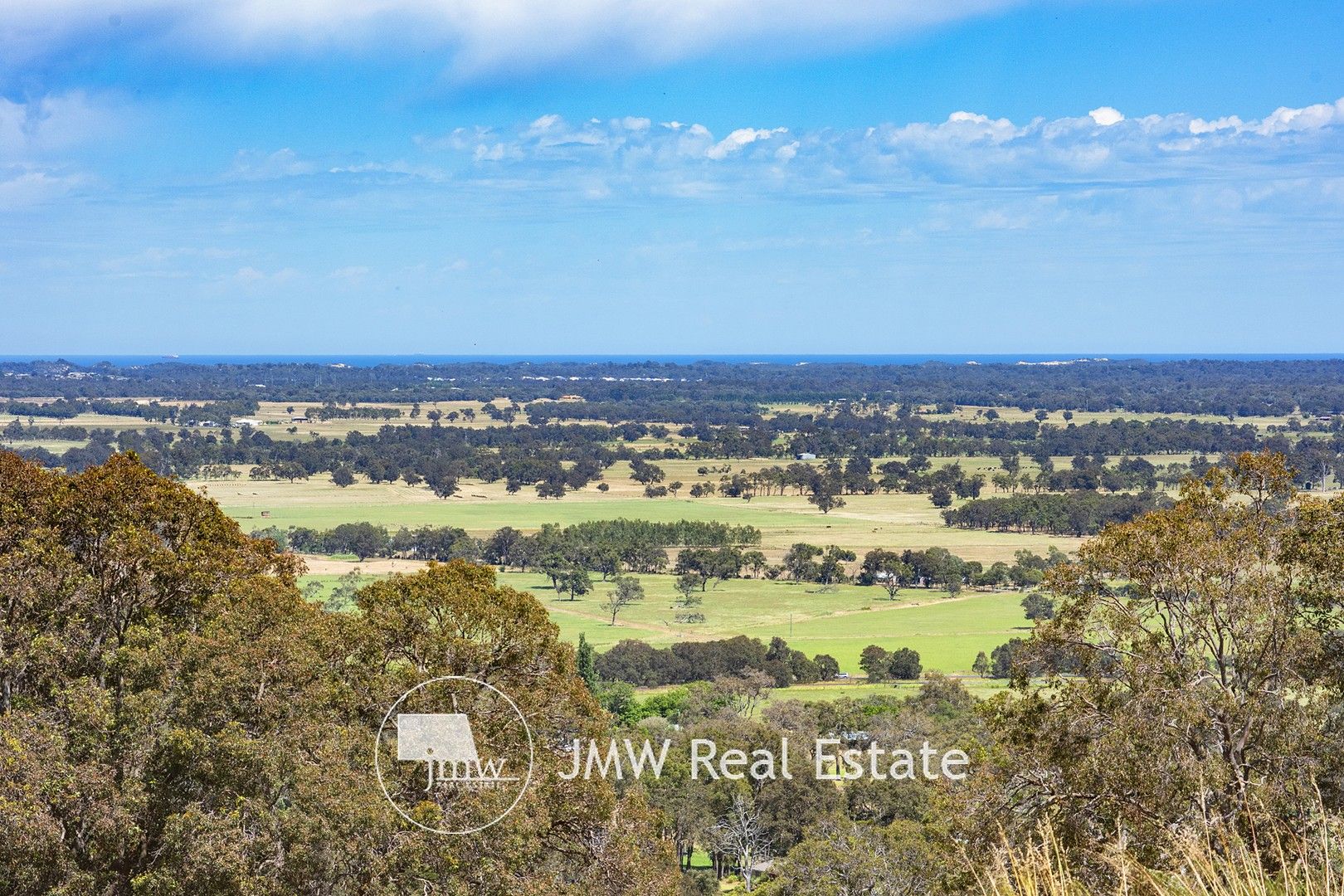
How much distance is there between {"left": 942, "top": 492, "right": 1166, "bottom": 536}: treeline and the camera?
3627 inches

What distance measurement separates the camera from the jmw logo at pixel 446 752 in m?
12.5

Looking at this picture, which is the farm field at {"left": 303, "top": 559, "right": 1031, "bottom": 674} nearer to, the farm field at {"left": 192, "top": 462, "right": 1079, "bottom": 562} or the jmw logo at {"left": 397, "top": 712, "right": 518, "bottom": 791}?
the farm field at {"left": 192, "top": 462, "right": 1079, "bottom": 562}

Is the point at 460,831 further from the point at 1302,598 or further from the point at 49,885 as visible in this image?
the point at 1302,598

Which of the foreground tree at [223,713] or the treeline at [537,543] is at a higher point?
the foreground tree at [223,713]

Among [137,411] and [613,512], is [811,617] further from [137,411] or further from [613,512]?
[137,411]

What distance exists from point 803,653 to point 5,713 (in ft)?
132

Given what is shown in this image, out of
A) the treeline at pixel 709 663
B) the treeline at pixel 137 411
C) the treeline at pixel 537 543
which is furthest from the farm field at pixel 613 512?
the treeline at pixel 137 411

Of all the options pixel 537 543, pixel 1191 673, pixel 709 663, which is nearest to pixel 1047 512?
pixel 537 543

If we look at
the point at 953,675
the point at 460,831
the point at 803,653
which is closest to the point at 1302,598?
the point at 460,831

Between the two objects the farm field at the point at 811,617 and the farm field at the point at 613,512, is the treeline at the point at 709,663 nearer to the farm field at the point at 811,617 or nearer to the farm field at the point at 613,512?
the farm field at the point at 811,617

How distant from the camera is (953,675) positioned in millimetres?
46531

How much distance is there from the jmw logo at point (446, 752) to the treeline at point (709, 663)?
33.1 metres

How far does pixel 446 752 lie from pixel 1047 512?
288ft

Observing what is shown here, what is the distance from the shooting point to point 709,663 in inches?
1892
